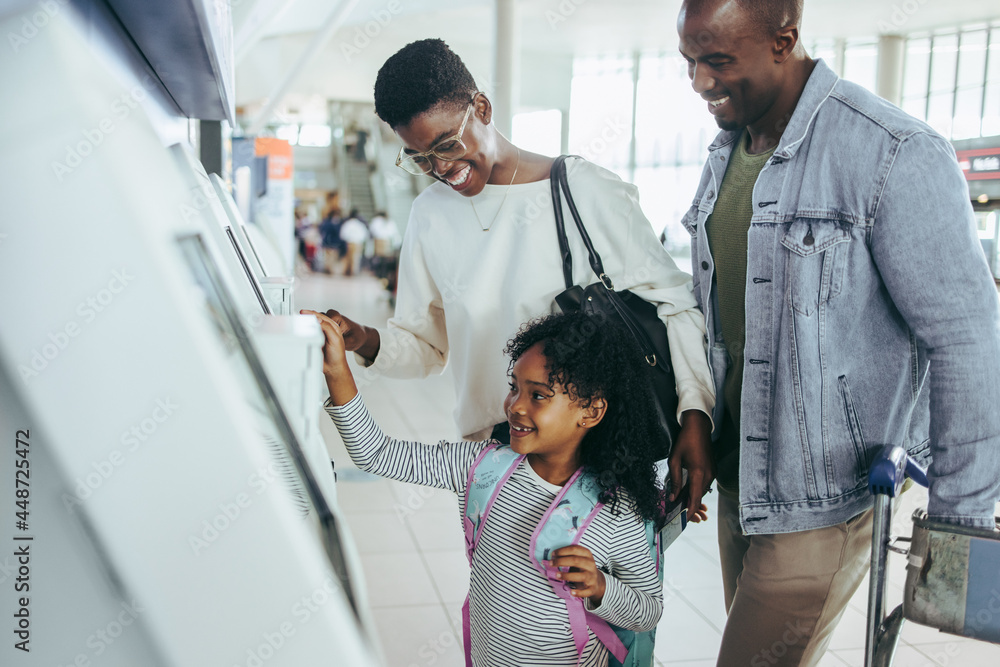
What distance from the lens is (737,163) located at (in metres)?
1.70

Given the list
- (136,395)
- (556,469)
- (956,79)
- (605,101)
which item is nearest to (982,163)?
(956,79)

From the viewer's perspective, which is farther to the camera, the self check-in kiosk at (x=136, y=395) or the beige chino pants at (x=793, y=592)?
the beige chino pants at (x=793, y=592)

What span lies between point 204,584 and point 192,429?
0.38 ft

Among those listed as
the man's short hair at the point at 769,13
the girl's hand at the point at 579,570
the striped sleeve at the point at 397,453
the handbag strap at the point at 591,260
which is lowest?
the girl's hand at the point at 579,570

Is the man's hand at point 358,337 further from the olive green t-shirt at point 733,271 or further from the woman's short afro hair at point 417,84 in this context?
the olive green t-shirt at point 733,271

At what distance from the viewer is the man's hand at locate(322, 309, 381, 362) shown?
5.16 feet

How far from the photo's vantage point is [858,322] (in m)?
1.38

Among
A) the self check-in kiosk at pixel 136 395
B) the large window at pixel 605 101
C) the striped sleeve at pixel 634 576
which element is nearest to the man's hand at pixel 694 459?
the striped sleeve at pixel 634 576

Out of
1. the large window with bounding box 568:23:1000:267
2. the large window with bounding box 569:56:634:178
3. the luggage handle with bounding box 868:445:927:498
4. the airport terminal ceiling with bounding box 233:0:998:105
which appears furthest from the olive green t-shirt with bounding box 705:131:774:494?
the large window with bounding box 569:56:634:178

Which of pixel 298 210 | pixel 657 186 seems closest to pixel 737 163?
pixel 657 186

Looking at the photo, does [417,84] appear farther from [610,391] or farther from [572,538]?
[572,538]

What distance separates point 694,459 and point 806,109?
69cm

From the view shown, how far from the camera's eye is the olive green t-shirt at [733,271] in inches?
63.5

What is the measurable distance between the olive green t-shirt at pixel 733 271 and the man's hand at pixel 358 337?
0.75m
